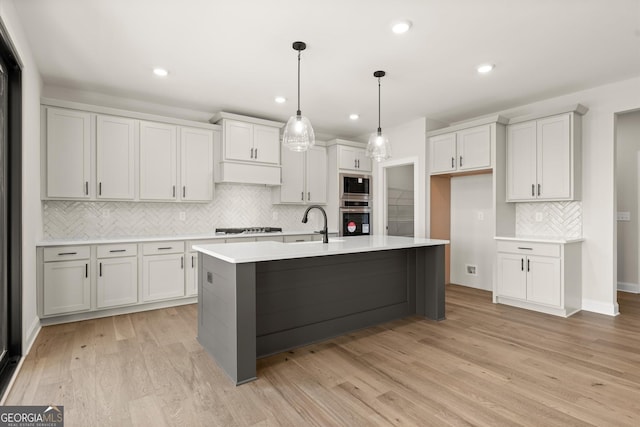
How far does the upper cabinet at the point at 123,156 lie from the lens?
3.74 meters

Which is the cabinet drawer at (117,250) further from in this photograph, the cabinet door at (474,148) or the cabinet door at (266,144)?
the cabinet door at (474,148)

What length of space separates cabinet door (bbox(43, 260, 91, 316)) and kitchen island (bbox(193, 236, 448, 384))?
1560 mm

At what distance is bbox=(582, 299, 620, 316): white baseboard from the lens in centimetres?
383

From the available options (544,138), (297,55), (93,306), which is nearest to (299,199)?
(297,55)

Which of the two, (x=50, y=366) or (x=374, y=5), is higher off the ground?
(x=374, y=5)

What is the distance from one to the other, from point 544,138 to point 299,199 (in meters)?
3.42

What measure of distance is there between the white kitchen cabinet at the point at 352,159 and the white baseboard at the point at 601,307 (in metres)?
3.60

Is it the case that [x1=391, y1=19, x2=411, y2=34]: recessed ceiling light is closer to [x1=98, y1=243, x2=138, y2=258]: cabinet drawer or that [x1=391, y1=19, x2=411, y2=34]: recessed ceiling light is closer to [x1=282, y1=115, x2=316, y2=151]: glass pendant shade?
[x1=282, y1=115, x2=316, y2=151]: glass pendant shade

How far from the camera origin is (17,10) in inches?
98.2

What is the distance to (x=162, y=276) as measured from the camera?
4.09 meters

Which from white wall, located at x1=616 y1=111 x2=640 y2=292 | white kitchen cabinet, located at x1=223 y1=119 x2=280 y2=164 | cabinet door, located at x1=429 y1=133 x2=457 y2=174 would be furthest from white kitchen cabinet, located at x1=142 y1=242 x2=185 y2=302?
white wall, located at x1=616 y1=111 x2=640 y2=292

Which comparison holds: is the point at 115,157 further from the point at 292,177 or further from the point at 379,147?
the point at 379,147

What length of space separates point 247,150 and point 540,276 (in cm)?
401

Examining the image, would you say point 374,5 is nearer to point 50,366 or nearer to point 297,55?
point 297,55
